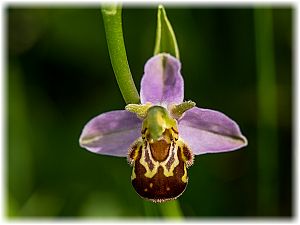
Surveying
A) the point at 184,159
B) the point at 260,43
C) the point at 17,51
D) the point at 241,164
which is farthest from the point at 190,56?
the point at 184,159

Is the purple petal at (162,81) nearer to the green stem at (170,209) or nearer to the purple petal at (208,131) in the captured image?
the purple petal at (208,131)

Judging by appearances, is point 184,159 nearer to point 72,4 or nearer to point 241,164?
point 241,164

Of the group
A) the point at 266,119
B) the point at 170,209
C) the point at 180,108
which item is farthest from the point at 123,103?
the point at 180,108

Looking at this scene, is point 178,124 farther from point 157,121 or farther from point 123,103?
point 123,103

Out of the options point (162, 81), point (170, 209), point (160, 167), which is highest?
point (162, 81)

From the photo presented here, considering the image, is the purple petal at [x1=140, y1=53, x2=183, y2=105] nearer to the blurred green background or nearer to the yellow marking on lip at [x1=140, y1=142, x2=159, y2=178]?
the yellow marking on lip at [x1=140, y1=142, x2=159, y2=178]

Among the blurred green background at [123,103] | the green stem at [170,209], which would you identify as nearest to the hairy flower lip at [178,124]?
the green stem at [170,209]

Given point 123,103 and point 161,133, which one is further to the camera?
point 123,103

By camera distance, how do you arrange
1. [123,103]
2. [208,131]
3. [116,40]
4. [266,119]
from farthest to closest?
1. [123,103]
2. [266,119]
3. [208,131]
4. [116,40]
